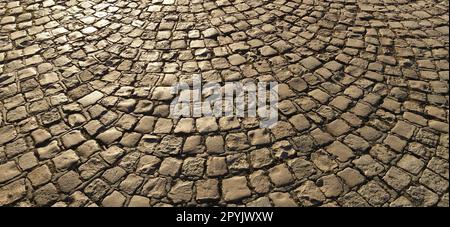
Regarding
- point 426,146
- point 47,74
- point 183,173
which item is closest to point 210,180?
point 183,173

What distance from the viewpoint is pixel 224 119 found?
3447mm

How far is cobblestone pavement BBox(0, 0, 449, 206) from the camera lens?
2.87 metres

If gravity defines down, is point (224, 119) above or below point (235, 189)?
above

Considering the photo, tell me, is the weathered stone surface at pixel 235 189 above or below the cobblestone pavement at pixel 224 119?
below

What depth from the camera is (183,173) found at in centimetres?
296

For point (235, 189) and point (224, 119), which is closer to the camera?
point (235, 189)

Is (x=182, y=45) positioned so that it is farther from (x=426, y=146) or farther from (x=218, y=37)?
(x=426, y=146)

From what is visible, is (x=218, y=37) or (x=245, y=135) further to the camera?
(x=218, y=37)

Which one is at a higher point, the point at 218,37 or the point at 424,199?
the point at 218,37

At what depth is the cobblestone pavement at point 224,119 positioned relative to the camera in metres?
2.87

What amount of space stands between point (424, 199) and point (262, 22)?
3.14 meters

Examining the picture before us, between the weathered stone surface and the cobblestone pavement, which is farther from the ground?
the cobblestone pavement
